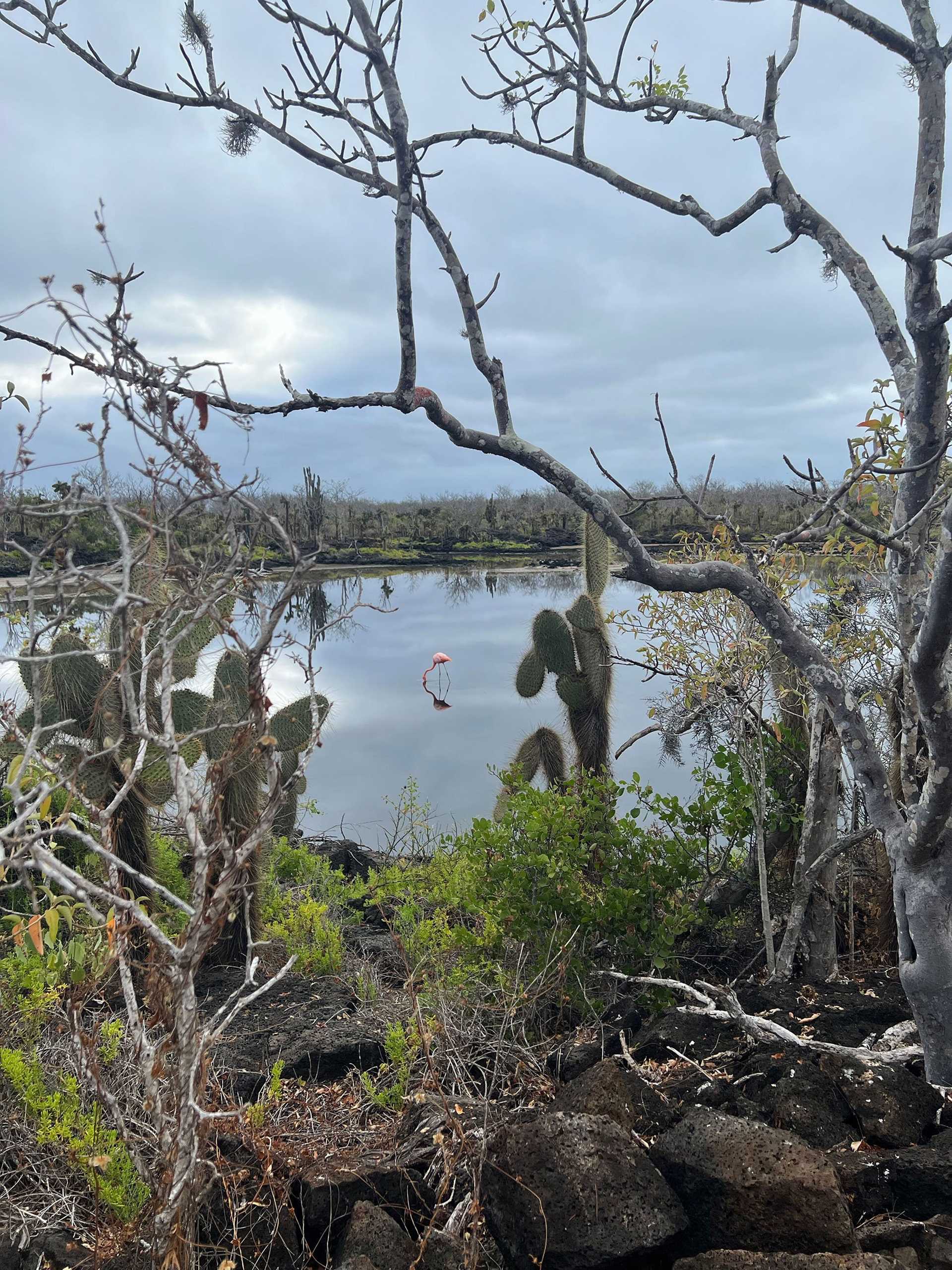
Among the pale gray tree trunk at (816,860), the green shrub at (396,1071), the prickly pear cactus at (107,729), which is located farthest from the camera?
the prickly pear cactus at (107,729)

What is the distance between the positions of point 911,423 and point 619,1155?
268cm

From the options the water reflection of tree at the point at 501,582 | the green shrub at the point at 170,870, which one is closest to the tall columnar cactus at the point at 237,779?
the green shrub at the point at 170,870

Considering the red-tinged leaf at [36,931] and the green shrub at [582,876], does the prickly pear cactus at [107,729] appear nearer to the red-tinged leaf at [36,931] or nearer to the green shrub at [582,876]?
the green shrub at [582,876]

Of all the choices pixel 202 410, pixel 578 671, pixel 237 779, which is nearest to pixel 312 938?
pixel 237 779

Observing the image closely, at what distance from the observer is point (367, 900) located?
262 inches

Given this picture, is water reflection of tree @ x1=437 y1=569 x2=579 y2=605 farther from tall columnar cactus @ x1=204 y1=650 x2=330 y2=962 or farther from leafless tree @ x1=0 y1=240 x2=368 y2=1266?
leafless tree @ x1=0 y1=240 x2=368 y2=1266

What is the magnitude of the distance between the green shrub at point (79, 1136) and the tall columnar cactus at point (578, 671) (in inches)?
181

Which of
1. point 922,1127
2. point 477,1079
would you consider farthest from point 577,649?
point 922,1127

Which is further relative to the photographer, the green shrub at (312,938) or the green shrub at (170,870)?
the green shrub at (170,870)

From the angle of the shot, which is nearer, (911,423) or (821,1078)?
(821,1078)

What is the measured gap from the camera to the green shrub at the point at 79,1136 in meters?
2.89

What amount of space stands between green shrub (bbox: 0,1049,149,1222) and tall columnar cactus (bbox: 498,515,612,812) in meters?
4.59

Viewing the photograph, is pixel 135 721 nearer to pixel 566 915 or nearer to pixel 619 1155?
pixel 619 1155

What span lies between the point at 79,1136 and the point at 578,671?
5277 mm
